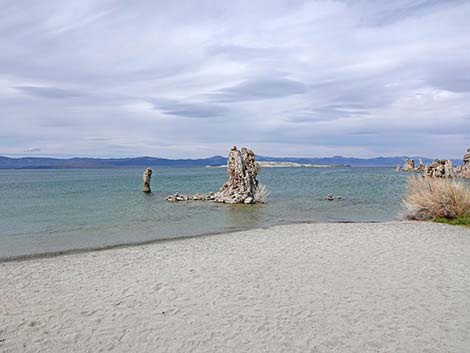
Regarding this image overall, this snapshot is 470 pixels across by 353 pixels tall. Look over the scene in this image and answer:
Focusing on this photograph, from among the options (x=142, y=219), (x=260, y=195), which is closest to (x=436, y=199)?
(x=142, y=219)

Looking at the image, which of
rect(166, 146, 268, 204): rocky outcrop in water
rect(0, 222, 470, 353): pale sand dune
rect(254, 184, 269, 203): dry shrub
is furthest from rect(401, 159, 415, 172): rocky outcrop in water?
rect(0, 222, 470, 353): pale sand dune

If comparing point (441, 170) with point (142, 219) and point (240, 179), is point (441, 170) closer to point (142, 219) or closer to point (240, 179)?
point (240, 179)

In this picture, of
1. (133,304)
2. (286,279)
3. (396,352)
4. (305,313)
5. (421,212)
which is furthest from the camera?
(421,212)

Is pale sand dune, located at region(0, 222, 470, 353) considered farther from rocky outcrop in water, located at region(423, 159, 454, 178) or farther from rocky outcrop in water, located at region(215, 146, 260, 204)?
rocky outcrop in water, located at region(215, 146, 260, 204)

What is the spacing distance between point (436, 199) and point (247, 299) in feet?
37.9

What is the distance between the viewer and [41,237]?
1492 centimetres

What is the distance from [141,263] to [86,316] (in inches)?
141

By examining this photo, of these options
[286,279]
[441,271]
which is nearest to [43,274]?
[286,279]

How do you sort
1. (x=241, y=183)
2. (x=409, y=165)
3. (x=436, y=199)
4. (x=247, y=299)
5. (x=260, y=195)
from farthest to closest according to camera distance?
(x=409, y=165), (x=241, y=183), (x=260, y=195), (x=436, y=199), (x=247, y=299)

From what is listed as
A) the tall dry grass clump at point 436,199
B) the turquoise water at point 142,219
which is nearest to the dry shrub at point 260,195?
the turquoise water at point 142,219

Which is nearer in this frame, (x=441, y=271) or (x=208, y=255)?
(x=441, y=271)

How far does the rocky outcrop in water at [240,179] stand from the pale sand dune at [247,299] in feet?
50.2

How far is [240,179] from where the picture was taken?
2784 cm

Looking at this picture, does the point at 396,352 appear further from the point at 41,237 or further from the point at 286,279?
the point at 41,237
